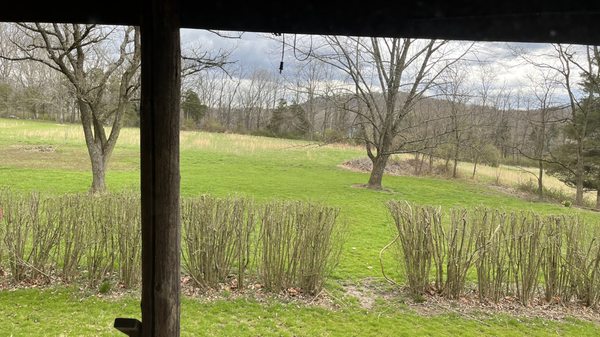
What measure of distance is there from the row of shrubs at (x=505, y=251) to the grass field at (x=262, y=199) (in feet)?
1.17

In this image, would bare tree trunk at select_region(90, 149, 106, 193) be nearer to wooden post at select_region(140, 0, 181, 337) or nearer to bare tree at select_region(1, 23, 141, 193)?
bare tree at select_region(1, 23, 141, 193)

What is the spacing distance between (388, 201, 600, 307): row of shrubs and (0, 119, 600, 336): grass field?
0.36 m

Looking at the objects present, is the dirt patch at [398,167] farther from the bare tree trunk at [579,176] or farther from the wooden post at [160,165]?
the wooden post at [160,165]

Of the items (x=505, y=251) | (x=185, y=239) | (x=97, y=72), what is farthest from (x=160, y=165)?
(x=97, y=72)

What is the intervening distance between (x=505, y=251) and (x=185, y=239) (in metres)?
3.03

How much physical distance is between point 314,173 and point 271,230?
397 inches

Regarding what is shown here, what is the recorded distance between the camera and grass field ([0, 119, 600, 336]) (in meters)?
3.41

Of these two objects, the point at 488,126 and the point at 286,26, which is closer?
the point at 286,26

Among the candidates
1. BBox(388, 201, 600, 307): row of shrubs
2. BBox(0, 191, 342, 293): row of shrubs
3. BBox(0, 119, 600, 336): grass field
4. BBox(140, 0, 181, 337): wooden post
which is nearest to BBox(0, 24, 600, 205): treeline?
BBox(0, 119, 600, 336): grass field

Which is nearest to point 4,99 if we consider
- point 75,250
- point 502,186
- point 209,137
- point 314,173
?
point 209,137

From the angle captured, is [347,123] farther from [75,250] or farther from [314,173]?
[75,250]

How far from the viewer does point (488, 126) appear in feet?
39.7

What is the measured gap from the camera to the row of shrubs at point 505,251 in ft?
12.6

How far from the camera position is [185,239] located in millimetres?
3885
